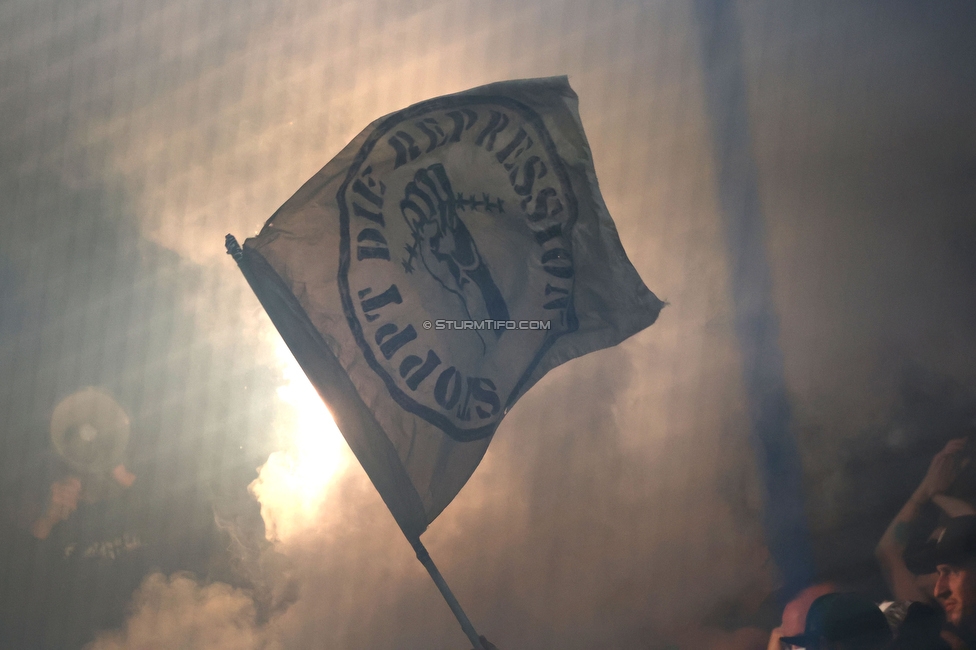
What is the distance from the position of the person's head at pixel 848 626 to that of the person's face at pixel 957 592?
4660mm

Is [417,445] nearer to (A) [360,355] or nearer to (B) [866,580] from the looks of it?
(A) [360,355]

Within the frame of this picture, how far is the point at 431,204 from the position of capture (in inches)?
136

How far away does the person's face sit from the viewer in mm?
6047

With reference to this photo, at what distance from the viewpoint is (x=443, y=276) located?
3.39 m

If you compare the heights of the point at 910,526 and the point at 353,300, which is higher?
the point at 353,300

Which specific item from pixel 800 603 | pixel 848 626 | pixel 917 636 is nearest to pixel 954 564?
pixel 800 603

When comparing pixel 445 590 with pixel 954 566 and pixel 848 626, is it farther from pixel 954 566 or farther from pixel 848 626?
pixel 954 566

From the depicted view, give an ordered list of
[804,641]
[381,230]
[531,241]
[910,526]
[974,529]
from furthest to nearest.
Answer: [910,526], [974,529], [531,241], [381,230], [804,641]

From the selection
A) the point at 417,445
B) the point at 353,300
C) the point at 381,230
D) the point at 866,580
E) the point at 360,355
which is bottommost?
the point at 866,580

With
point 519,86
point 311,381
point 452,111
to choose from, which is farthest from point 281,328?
point 519,86

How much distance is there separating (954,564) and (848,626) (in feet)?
21.8

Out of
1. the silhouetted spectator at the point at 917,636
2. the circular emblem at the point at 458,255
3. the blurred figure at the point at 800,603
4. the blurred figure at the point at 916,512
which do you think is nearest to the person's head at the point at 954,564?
the blurred figure at the point at 916,512

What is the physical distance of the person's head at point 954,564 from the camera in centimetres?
623

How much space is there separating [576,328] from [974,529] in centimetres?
764
